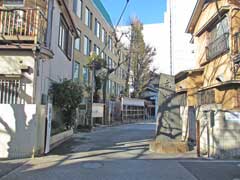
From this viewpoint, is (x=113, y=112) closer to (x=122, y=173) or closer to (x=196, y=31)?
(x=196, y=31)

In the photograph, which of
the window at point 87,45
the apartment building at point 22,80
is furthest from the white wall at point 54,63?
the window at point 87,45

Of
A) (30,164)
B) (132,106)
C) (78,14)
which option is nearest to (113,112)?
(132,106)

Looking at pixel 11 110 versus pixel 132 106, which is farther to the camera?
pixel 132 106

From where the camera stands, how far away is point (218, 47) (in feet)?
43.5

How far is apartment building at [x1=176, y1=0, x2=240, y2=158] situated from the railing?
6.70 m

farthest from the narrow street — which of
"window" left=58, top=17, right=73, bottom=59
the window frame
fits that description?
the window frame

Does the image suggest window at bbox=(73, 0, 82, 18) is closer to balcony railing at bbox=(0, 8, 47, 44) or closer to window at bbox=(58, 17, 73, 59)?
window at bbox=(58, 17, 73, 59)

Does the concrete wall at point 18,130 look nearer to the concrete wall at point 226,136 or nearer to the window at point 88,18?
the concrete wall at point 226,136

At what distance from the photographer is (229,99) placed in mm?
10992

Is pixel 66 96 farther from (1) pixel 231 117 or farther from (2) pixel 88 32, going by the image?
(2) pixel 88 32

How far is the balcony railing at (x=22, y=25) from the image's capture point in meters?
10.6

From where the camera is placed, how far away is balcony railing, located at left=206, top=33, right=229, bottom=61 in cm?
1203

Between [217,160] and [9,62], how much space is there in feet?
26.4

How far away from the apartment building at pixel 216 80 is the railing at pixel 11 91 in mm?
6699
